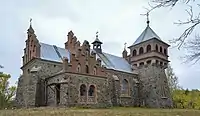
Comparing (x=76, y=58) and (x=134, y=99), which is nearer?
(x=76, y=58)

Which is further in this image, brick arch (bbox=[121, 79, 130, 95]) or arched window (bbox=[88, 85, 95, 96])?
brick arch (bbox=[121, 79, 130, 95])

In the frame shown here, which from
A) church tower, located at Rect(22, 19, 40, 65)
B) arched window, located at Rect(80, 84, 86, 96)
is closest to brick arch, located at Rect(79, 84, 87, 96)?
arched window, located at Rect(80, 84, 86, 96)

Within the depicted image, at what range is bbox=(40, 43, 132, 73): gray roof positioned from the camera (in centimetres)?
3412

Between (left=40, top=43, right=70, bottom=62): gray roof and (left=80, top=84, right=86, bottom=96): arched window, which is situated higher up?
(left=40, top=43, right=70, bottom=62): gray roof

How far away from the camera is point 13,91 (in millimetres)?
50438

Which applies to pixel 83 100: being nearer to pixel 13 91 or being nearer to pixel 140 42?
pixel 140 42

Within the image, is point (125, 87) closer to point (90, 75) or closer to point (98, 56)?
point (98, 56)

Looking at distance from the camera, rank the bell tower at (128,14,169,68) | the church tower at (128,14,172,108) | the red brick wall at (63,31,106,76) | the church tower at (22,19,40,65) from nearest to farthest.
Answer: the red brick wall at (63,31,106,76), the church tower at (22,19,40,65), the church tower at (128,14,172,108), the bell tower at (128,14,169,68)

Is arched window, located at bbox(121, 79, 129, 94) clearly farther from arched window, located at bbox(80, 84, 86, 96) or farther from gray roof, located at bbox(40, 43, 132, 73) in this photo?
arched window, located at bbox(80, 84, 86, 96)

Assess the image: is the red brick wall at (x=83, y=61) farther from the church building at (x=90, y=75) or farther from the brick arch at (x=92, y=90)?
the brick arch at (x=92, y=90)

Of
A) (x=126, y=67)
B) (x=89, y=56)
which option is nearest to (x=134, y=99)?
(x=126, y=67)

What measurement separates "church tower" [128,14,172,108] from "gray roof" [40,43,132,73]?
2044mm

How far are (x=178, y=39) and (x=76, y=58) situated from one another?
2381 cm

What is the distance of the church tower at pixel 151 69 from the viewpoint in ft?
133
